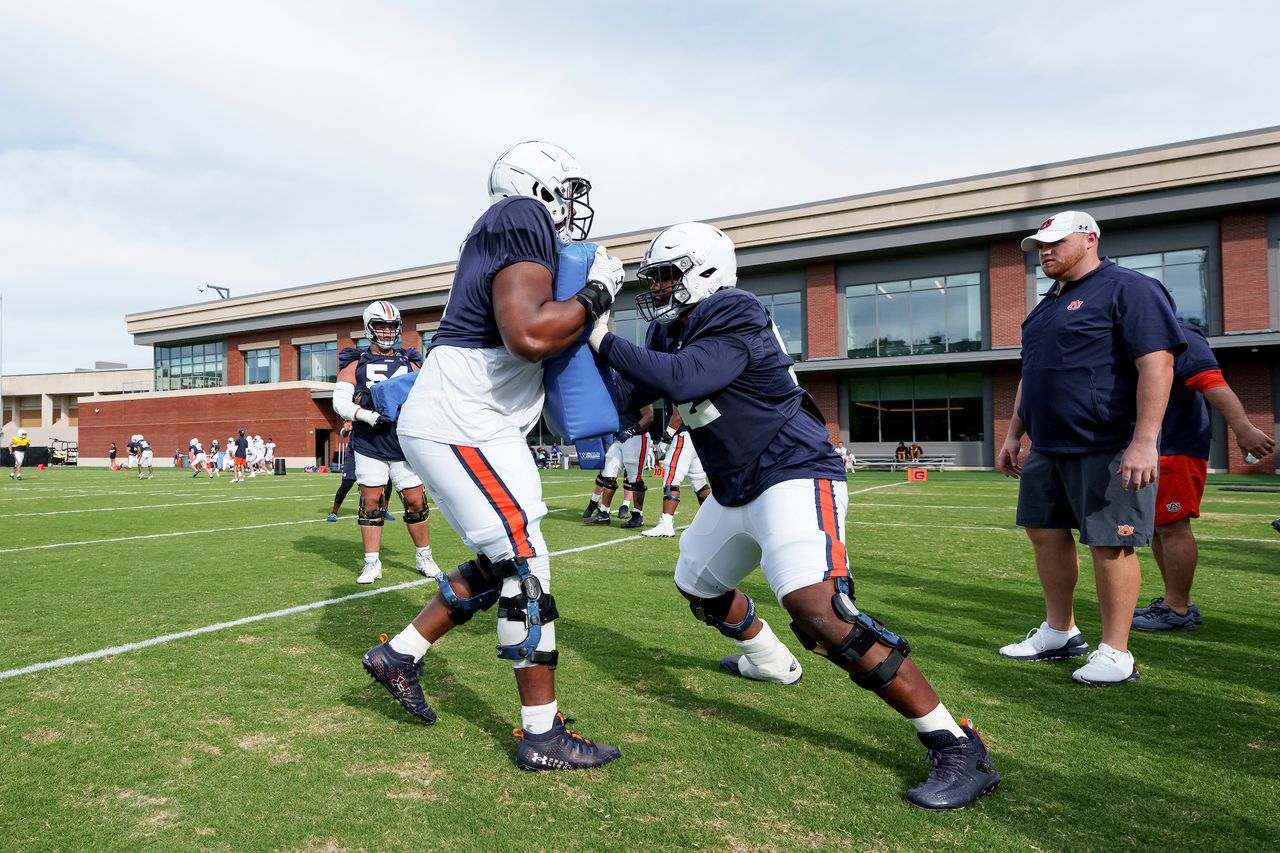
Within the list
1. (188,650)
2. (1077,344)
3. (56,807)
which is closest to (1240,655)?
(1077,344)

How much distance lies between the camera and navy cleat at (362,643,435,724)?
10.4ft

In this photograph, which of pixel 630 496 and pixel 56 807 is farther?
pixel 630 496

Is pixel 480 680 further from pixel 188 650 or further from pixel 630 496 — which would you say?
pixel 630 496

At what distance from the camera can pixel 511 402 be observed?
3062 millimetres

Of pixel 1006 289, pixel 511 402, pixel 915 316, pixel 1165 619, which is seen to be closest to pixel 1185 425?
pixel 1165 619

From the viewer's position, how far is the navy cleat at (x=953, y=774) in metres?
2.48

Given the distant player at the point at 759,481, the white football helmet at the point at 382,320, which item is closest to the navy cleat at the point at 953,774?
the distant player at the point at 759,481

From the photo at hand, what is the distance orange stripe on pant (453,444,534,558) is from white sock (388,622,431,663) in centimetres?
71

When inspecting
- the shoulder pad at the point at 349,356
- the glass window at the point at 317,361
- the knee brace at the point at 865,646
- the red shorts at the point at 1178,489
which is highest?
the glass window at the point at 317,361

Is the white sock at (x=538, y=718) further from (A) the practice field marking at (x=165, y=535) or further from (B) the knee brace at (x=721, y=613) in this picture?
(A) the practice field marking at (x=165, y=535)

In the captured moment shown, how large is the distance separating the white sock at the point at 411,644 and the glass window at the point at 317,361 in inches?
1775

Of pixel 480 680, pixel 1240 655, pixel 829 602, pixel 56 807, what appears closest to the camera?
pixel 56 807

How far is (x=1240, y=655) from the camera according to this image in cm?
414

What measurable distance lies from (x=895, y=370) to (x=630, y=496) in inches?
913
